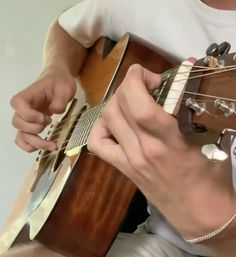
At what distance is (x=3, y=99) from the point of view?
183 cm

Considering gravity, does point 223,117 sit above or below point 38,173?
above

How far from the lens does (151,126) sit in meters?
0.65

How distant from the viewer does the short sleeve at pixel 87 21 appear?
46.7 inches

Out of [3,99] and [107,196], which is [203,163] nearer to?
[107,196]

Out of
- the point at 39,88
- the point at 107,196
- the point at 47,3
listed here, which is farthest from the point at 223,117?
the point at 47,3

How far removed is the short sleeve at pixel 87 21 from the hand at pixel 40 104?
103 millimetres

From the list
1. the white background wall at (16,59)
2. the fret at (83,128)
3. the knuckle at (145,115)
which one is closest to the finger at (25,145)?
the fret at (83,128)

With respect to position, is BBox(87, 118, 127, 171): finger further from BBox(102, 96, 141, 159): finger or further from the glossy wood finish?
the glossy wood finish

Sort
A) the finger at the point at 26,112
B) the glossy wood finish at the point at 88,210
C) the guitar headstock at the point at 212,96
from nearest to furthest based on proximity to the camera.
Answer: the guitar headstock at the point at 212,96 < the glossy wood finish at the point at 88,210 < the finger at the point at 26,112

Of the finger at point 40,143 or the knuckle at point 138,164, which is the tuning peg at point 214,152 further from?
the finger at point 40,143

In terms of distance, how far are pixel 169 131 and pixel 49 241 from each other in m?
0.38

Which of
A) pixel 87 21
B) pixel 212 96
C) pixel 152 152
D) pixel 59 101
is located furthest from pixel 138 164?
pixel 87 21

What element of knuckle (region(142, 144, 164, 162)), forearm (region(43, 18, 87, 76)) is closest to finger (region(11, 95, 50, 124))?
forearm (region(43, 18, 87, 76))

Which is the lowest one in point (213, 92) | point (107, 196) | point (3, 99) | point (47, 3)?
point (3, 99)
